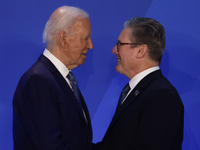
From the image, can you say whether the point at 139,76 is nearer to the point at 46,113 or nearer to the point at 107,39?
the point at 46,113

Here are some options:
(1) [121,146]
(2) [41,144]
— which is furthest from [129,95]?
(2) [41,144]

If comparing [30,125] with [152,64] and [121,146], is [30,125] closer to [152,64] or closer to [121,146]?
[121,146]

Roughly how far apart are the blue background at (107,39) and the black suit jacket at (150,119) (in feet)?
2.77

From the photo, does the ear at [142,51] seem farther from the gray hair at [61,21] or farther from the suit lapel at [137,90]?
→ the gray hair at [61,21]

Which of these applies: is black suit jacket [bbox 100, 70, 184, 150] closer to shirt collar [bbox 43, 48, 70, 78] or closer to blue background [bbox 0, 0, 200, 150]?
shirt collar [bbox 43, 48, 70, 78]

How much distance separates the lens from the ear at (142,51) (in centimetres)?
174

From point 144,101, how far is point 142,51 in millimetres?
359

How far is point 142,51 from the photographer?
1756mm

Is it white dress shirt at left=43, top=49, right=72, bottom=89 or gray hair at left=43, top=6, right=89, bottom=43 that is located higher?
gray hair at left=43, top=6, right=89, bottom=43

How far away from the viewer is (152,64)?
176 centimetres

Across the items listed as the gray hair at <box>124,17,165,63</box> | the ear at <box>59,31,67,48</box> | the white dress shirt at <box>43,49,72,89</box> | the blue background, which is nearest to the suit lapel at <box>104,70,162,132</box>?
the gray hair at <box>124,17,165,63</box>

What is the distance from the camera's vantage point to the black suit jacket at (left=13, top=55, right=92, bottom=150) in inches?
57.1

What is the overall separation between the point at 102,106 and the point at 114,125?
0.91m

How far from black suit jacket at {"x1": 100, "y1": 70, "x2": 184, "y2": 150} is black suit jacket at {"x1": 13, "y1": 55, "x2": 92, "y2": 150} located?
0.25 metres
